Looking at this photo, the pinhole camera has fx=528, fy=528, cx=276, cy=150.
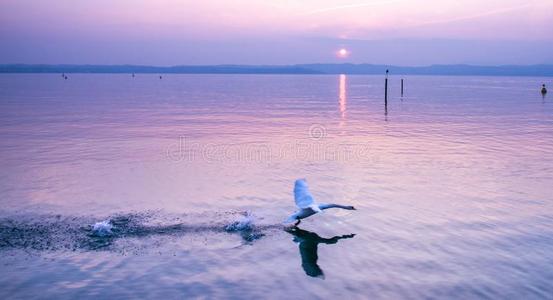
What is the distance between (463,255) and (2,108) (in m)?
67.5

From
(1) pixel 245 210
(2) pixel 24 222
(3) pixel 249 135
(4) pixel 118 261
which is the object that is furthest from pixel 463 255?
(3) pixel 249 135

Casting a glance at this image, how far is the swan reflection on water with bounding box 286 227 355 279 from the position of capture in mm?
15172

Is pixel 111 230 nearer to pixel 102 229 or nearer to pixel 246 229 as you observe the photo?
pixel 102 229

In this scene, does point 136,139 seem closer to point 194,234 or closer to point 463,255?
point 194,234

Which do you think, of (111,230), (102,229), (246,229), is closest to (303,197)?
(246,229)

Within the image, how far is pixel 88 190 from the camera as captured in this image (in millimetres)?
23656

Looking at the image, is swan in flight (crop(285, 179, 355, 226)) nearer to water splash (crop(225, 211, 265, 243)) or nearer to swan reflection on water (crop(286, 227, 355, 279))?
swan reflection on water (crop(286, 227, 355, 279))

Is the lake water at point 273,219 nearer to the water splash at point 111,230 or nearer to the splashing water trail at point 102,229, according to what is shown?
the water splash at point 111,230
